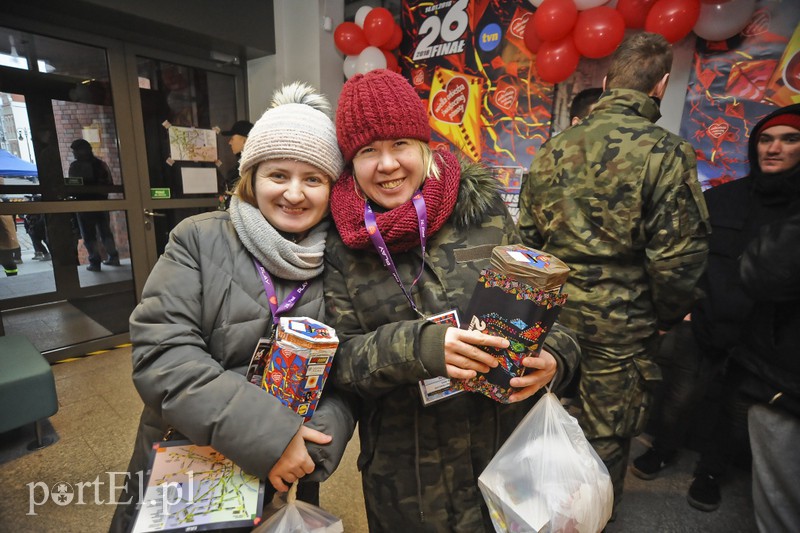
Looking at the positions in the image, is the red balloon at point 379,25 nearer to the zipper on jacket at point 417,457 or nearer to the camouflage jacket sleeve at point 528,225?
the camouflage jacket sleeve at point 528,225

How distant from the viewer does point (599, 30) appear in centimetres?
260

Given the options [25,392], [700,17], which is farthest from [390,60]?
[25,392]

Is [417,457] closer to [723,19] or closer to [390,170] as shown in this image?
[390,170]

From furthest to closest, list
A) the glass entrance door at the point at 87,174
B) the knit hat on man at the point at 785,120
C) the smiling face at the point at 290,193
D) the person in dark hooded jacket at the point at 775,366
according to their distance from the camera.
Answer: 1. the glass entrance door at the point at 87,174
2. the knit hat on man at the point at 785,120
3. the person in dark hooded jacket at the point at 775,366
4. the smiling face at the point at 290,193

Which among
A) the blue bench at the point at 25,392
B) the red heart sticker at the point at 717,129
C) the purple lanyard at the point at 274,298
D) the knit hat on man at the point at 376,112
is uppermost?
the red heart sticker at the point at 717,129

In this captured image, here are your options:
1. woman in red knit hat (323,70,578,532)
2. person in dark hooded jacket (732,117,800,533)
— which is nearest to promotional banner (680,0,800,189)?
person in dark hooded jacket (732,117,800,533)

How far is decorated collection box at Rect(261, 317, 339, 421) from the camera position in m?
0.76

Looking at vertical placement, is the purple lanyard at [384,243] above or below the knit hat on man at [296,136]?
below

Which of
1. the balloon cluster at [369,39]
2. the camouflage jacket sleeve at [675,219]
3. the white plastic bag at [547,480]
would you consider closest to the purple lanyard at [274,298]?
the white plastic bag at [547,480]

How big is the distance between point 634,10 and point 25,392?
4184mm

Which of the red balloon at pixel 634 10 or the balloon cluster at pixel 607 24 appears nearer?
the balloon cluster at pixel 607 24

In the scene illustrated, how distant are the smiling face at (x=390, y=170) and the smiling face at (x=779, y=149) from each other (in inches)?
73.3

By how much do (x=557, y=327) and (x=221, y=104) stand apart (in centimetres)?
425

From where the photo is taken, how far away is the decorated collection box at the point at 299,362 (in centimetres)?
76
